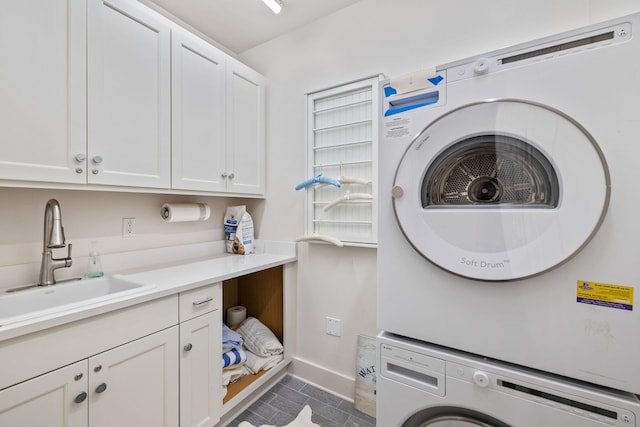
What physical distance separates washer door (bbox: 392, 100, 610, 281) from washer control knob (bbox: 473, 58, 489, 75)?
0.11 m

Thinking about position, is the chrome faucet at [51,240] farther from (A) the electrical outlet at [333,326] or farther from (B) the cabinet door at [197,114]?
(A) the electrical outlet at [333,326]

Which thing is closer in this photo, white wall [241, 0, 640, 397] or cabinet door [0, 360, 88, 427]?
cabinet door [0, 360, 88, 427]

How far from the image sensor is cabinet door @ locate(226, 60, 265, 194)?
1903 millimetres

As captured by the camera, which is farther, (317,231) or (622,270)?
(317,231)

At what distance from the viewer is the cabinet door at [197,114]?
158 cm

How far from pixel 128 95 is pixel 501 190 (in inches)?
67.6

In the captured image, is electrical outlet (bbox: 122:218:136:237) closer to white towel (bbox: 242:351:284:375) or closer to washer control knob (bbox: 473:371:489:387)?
white towel (bbox: 242:351:284:375)

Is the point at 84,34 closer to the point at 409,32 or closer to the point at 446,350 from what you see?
the point at 409,32

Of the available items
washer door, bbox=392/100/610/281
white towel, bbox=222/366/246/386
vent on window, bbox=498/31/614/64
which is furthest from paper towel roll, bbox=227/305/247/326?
vent on window, bbox=498/31/614/64

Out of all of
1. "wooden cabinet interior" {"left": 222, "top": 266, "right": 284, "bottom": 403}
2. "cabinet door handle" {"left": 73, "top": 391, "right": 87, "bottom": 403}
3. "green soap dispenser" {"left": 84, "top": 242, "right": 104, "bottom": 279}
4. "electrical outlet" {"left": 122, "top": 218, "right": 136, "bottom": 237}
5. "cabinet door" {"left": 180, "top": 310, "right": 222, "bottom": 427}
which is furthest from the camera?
"wooden cabinet interior" {"left": 222, "top": 266, "right": 284, "bottom": 403}

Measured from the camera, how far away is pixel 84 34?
120 cm

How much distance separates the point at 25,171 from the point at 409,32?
2.02m

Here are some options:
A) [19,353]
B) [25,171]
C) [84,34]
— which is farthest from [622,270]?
[84,34]

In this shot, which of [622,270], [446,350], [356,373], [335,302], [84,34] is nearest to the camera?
[622,270]
